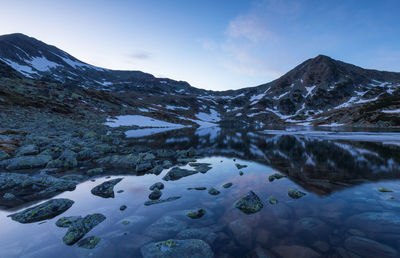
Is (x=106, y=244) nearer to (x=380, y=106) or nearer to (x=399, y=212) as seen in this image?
(x=399, y=212)

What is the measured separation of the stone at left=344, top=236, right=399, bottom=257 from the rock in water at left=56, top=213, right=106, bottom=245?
9.71 metres

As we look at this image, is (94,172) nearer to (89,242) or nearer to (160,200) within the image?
(160,200)

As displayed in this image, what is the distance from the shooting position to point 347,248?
20.3 feet

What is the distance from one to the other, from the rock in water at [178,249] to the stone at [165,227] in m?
0.73

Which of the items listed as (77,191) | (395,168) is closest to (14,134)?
(77,191)

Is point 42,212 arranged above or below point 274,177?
above

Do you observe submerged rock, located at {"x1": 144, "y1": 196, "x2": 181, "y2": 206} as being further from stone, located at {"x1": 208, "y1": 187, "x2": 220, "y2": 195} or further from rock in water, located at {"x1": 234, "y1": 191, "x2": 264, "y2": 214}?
rock in water, located at {"x1": 234, "y1": 191, "x2": 264, "y2": 214}

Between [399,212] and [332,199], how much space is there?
8.57 feet

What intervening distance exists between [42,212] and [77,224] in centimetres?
236

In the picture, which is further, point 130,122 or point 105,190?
point 130,122

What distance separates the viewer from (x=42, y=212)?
8.33 metres

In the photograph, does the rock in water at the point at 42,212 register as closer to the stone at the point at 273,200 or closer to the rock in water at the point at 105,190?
the rock in water at the point at 105,190

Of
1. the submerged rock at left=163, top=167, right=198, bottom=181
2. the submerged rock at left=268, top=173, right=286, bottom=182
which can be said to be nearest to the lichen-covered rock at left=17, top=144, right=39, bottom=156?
the submerged rock at left=163, top=167, right=198, bottom=181

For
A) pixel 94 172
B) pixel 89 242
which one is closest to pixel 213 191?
pixel 89 242
